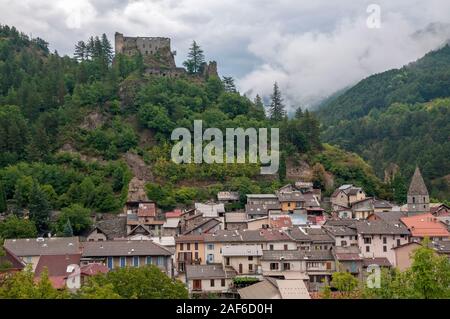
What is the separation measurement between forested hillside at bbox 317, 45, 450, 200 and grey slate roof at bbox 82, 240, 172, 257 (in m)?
38.7

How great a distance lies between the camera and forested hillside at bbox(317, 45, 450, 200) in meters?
97.1

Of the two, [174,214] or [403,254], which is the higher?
[174,214]

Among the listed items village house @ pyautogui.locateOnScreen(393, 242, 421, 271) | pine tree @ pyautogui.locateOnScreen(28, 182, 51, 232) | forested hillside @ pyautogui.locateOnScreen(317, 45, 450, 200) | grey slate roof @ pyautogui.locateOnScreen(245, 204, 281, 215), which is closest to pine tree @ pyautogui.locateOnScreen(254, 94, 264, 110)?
forested hillside @ pyautogui.locateOnScreen(317, 45, 450, 200)

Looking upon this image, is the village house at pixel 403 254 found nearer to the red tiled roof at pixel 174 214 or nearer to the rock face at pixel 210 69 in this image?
the red tiled roof at pixel 174 214

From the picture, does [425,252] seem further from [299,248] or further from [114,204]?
[114,204]

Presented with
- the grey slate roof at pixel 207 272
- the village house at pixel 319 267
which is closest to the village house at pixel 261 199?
the village house at pixel 319 267

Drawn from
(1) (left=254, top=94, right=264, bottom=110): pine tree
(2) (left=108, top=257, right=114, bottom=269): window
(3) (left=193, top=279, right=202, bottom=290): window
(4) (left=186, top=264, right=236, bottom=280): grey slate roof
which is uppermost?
(1) (left=254, top=94, right=264, bottom=110): pine tree

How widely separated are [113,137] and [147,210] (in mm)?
17143

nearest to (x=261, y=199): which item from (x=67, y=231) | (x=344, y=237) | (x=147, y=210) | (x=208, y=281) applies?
(x=147, y=210)

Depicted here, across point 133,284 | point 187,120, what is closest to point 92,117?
point 187,120

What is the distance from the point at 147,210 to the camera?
55344 millimetres

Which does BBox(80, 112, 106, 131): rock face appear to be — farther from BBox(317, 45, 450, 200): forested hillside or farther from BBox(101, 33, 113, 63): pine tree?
BBox(317, 45, 450, 200): forested hillside

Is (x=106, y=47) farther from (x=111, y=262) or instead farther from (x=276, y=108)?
(x=111, y=262)

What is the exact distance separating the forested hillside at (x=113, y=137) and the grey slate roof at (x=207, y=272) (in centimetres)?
1556
